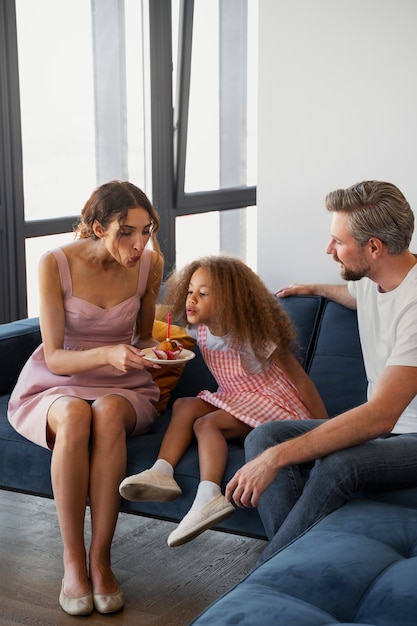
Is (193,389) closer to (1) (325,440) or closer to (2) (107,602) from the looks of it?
(2) (107,602)

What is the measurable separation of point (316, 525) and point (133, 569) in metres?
0.86

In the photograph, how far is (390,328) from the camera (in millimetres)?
2312

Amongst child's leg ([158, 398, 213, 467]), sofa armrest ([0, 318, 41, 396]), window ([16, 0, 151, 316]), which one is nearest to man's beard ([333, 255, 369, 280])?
child's leg ([158, 398, 213, 467])

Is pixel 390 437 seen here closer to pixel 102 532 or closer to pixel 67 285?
pixel 102 532

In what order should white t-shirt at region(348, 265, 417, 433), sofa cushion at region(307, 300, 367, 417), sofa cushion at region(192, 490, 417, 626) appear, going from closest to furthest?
sofa cushion at region(192, 490, 417, 626), white t-shirt at region(348, 265, 417, 433), sofa cushion at region(307, 300, 367, 417)

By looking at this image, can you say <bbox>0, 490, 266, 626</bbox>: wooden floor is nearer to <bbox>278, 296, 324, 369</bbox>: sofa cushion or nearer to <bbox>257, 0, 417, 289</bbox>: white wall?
<bbox>278, 296, 324, 369</bbox>: sofa cushion

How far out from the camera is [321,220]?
3.15m

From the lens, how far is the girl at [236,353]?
8.27 ft

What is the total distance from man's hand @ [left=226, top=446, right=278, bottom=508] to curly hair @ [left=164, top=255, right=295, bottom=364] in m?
0.58

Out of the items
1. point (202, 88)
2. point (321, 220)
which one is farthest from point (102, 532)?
point (202, 88)

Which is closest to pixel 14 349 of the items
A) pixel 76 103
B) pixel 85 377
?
pixel 85 377

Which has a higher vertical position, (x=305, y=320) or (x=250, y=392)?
(x=305, y=320)

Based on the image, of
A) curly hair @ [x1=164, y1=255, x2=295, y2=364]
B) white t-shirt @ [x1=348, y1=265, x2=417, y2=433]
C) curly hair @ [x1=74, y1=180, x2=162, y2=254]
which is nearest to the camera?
white t-shirt @ [x1=348, y1=265, x2=417, y2=433]

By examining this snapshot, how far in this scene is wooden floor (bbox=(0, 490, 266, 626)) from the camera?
2326 millimetres
